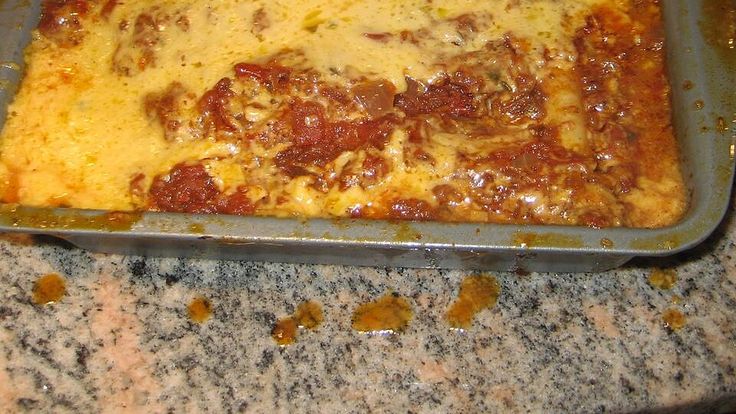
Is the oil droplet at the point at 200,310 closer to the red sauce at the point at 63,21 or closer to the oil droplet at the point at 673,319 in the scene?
the red sauce at the point at 63,21

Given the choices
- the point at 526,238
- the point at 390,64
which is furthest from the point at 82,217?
the point at 526,238

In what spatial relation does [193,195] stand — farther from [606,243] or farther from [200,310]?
[606,243]

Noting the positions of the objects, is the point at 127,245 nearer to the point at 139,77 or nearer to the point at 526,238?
the point at 139,77

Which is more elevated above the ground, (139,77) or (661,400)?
(139,77)

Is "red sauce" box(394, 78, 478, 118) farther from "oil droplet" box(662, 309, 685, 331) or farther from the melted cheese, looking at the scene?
"oil droplet" box(662, 309, 685, 331)

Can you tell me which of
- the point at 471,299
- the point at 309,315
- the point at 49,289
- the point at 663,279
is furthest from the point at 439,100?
the point at 49,289

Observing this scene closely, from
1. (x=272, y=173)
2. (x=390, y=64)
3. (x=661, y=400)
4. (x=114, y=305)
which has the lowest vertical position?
(x=661, y=400)
